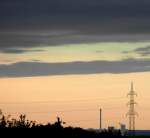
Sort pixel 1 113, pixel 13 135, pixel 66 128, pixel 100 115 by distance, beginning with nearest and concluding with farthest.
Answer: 1. pixel 13 135
2. pixel 1 113
3. pixel 66 128
4. pixel 100 115

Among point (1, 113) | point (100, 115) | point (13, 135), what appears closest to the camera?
point (13, 135)

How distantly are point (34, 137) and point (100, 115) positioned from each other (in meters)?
43.6

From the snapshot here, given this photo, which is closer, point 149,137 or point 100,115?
point 149,137

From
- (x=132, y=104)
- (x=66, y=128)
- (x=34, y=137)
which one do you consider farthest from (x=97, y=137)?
(x=34, y=137)

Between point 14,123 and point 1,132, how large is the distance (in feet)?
36.6

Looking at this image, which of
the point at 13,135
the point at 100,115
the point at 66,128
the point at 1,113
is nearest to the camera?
the point at 13,135

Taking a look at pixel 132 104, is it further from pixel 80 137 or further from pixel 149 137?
pixel 149 137

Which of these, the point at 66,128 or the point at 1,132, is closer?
the point at 1,132

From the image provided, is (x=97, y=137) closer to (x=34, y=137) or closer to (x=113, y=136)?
(x=113, y=136)

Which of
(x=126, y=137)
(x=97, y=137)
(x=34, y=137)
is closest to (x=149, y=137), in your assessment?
(x=126, y=137)

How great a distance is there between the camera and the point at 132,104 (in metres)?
110

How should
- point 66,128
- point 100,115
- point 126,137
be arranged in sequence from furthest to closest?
point 100,115
point 126,137
point 66,128

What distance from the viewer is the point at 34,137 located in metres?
101

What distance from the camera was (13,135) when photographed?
327 ft
